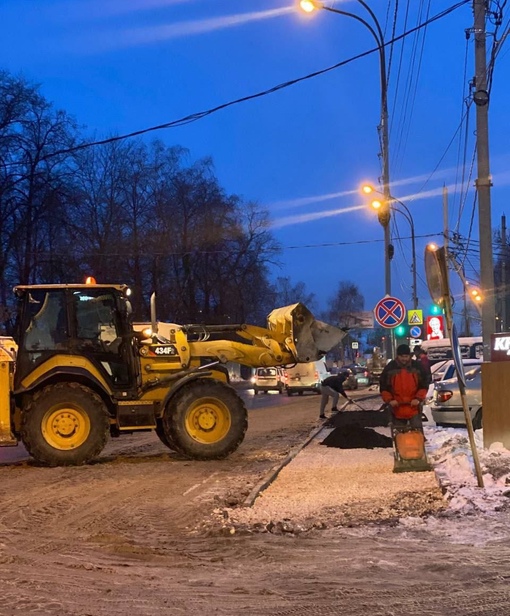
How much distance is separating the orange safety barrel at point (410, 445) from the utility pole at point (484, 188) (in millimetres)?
3362

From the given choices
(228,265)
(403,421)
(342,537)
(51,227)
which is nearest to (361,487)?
(403,421)

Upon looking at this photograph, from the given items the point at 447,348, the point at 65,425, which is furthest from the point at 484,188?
the point at 447,348

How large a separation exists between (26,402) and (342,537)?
6768mm

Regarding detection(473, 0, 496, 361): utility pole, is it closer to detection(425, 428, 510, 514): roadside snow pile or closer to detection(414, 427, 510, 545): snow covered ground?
detection(425, 428, 510, 514): roadside snow pile

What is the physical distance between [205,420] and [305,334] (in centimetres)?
254

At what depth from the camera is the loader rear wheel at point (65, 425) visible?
38.5ft

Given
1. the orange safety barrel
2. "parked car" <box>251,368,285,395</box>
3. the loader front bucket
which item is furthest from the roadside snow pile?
"parked car" <box>251,368,285,395</box>

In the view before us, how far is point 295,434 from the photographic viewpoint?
1686 centimetres

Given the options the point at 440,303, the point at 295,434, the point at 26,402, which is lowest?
the point at 295,434

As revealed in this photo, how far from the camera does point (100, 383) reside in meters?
12.1

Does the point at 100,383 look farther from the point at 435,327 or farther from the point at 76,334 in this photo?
the point at 435,327

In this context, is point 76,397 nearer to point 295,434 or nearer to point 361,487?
point 361,487

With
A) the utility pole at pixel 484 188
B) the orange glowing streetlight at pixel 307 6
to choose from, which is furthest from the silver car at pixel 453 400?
the orange glowing streetlight at pixel 307 6

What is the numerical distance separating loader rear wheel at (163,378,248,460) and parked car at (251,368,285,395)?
980 inches
